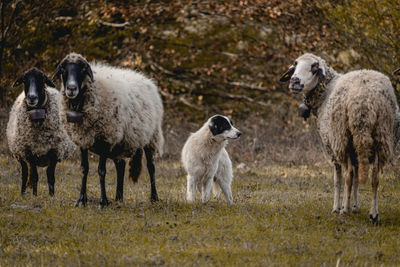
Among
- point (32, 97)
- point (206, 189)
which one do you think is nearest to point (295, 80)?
point (206, 189)

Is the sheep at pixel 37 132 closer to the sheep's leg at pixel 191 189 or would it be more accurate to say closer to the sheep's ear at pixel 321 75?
the sheep's leg at pixel 191 189

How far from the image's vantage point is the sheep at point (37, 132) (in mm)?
9101

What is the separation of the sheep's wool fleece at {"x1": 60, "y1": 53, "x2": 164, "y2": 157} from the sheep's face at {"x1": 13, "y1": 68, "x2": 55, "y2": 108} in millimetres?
880

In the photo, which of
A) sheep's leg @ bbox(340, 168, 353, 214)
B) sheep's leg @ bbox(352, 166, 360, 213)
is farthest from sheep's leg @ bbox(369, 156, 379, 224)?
sheep's leg @ bbox(352, 166, 360, 213)

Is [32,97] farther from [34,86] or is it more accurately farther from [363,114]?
[363,114]

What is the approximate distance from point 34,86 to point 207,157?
3035mm

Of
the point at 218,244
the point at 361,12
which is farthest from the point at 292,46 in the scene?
the point at 218,244

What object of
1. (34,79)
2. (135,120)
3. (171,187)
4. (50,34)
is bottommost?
(171,187)

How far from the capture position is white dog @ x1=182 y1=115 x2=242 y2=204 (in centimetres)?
902

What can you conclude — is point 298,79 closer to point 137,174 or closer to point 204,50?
point 137,174

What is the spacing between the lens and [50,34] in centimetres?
1672

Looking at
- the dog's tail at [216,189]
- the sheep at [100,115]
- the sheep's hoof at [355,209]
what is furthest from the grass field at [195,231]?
the sheep at [100,115]

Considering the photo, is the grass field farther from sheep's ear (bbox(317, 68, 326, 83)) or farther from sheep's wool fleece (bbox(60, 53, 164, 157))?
sheep's ear (bbox(317, 68, 326, 83))

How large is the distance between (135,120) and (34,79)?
6.05 feet
